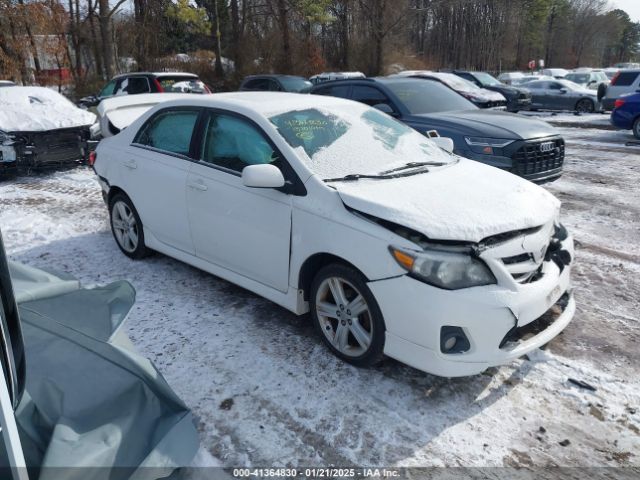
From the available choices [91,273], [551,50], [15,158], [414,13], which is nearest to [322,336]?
[91,273]

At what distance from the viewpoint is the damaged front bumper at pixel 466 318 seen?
2.84 meters

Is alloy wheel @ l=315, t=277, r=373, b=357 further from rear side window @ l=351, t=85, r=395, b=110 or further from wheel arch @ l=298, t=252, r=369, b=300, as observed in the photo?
rear side window @ l=351, t=85, r=395, b=110

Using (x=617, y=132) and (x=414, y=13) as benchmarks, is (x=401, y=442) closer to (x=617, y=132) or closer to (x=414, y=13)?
(x=617, y=132)

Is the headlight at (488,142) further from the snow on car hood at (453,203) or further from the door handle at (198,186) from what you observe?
the door handle at (198,186)

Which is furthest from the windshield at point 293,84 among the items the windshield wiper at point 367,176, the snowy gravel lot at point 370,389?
the windshield wiper at point 367,176

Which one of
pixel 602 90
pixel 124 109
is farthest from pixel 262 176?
pixel 602 90

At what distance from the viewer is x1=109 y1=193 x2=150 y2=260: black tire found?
501 centimetres

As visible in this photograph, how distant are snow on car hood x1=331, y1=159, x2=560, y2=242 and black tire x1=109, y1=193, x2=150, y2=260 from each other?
245 centimetres

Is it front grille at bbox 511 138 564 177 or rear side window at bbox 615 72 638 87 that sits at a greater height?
rear side window at bbox 615 72 638 87

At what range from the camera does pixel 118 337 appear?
270cm

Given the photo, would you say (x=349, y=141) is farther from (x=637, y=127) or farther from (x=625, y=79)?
(x=625, y=79)

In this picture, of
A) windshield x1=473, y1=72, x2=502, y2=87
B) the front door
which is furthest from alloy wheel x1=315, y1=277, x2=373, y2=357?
windshield x1=473, y1=72, x2=502, y2=87

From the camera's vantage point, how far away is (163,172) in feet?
14.8

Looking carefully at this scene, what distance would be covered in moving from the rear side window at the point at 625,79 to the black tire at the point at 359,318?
53.4ft
